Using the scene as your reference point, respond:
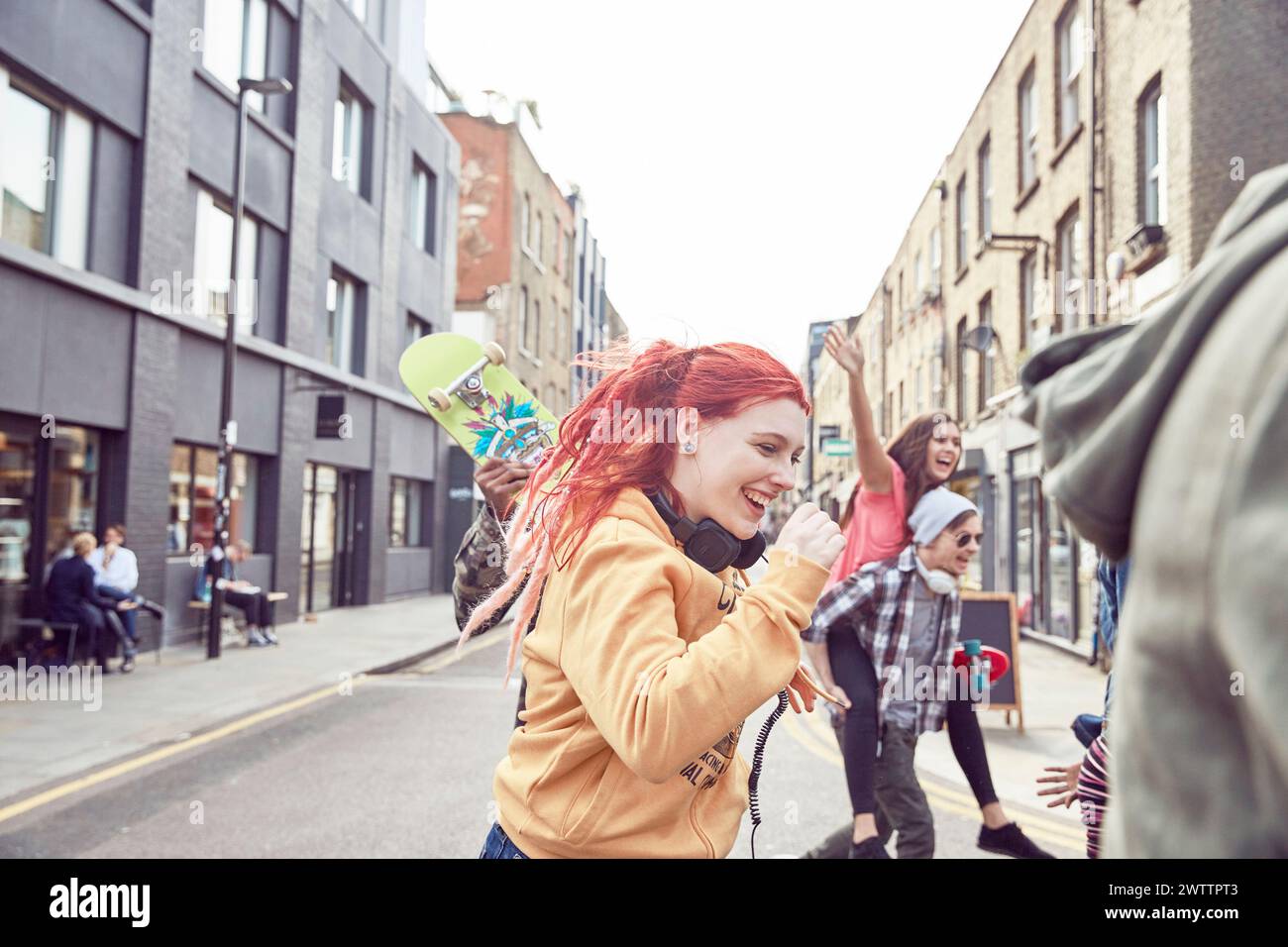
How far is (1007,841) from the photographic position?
346 centimetres

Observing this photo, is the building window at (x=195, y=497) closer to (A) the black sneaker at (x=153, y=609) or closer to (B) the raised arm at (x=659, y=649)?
(A) the black sneaker at (x=153, y=609)

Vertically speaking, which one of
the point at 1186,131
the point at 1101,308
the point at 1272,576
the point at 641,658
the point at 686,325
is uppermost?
the point at 1186,131

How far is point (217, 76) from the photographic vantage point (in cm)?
1384

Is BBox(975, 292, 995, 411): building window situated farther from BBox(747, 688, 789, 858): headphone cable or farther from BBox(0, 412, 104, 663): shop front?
BBox(747, 688, 789, 858): headphone cable

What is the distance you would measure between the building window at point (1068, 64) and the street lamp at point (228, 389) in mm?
11248

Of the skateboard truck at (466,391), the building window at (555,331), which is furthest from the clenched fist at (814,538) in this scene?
the building window at (555,331)

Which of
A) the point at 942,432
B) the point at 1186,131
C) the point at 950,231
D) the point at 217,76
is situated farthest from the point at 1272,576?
the point at 950,231

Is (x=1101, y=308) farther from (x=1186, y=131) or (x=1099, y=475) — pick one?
(x=1099, y=475)

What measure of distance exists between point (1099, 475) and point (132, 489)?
12794mm

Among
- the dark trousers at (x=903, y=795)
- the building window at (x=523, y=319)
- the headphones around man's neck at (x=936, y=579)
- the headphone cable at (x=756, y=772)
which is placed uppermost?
the building window at (x=523, y=319)

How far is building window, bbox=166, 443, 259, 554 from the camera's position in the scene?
13016mm

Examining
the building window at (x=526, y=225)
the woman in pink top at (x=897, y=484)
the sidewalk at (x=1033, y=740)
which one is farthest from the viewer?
the building window at (x=526, y=225)

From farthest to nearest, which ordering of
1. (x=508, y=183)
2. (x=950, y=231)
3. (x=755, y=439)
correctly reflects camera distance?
(x=508, y=183) → (x=950, y=231) → (x=755, y=439)

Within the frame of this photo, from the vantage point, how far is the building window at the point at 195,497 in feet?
42.7
